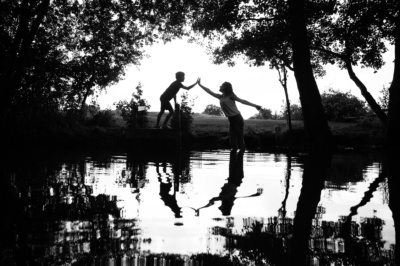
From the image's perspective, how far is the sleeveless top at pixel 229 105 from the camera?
10453 mm

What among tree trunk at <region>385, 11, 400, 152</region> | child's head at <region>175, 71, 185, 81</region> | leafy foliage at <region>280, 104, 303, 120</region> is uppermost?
leafy foliage at <region>280, 104, 303, 120</region>

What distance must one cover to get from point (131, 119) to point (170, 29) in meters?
5.73

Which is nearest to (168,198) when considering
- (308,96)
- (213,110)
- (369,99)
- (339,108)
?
(308,96)

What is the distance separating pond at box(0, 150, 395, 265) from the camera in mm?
1720

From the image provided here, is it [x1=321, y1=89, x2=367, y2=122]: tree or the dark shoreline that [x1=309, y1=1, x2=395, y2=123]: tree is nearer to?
the dark shoreline

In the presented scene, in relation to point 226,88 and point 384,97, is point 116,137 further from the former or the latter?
point 384,97

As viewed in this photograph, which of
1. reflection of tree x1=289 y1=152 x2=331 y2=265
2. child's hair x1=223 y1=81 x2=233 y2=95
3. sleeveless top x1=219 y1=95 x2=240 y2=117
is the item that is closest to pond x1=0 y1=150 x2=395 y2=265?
reflection of tree x1=289 y1=152 x2=331 y2=265

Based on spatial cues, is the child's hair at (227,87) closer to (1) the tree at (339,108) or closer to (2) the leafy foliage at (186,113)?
(2) the leafy foliage at (186,113)

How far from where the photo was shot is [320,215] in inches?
106

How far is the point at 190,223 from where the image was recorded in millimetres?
2410

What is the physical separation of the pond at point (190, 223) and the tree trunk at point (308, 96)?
8.74 m

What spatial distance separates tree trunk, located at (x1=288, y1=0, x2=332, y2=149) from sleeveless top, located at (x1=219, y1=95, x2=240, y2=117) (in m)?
3.61

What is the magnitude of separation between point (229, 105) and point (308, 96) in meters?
3.85

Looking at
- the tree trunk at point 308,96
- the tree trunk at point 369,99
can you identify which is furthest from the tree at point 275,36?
the tree trunk at point 369,99
